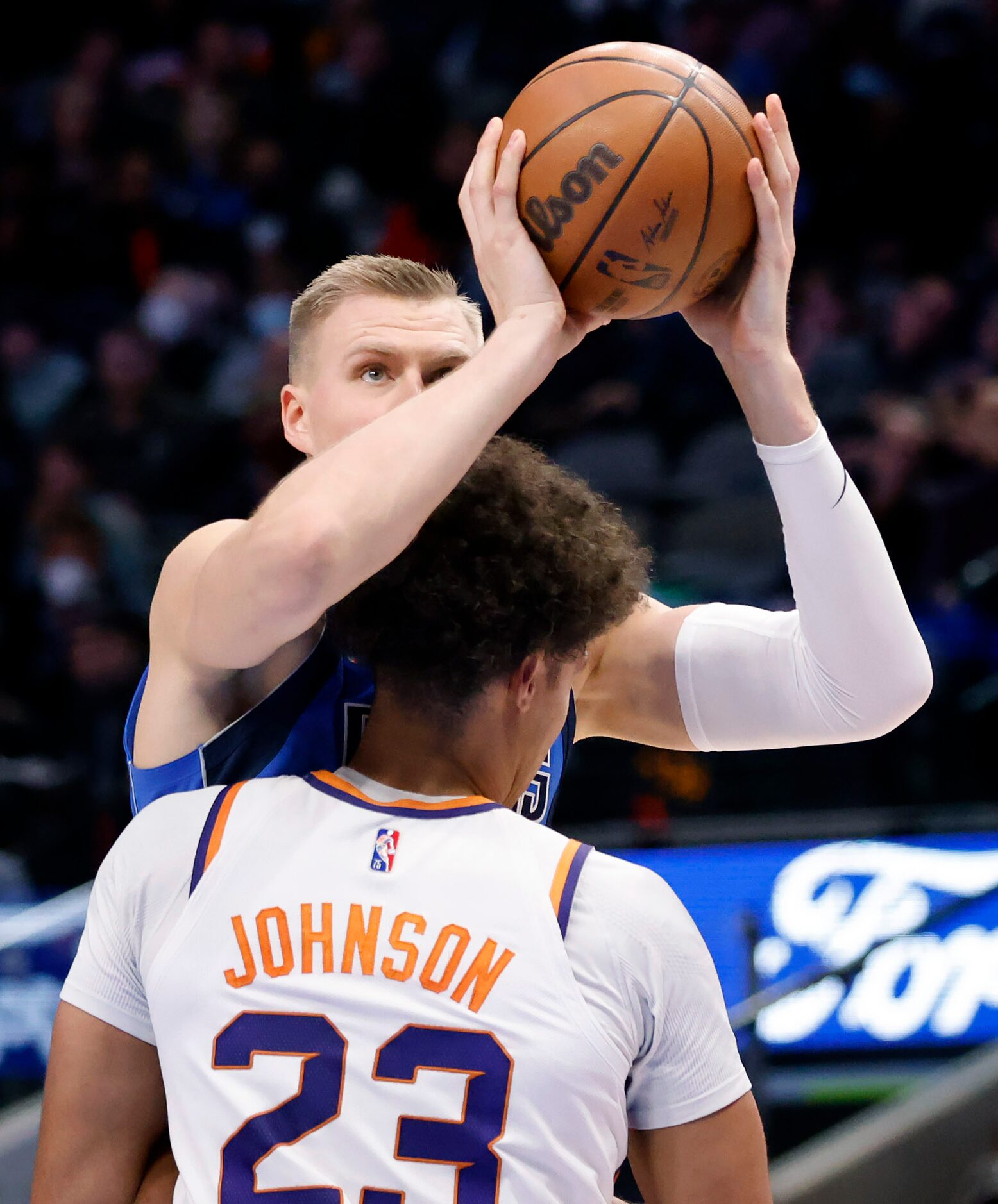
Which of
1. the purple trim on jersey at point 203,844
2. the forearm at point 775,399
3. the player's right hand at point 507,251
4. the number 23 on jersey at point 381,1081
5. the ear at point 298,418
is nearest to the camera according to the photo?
→ the number 23 on jersey at point 381,1081

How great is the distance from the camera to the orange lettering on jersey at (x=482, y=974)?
4.43 ft

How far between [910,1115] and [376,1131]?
331cm

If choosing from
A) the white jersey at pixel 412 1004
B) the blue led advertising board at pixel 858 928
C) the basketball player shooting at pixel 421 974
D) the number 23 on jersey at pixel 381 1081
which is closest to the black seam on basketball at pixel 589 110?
the basketball player shooting at pixel 421 974

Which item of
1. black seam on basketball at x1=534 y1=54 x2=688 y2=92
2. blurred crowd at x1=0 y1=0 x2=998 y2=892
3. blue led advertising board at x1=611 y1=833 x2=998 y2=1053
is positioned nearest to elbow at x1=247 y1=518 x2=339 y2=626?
black seam on basketball at x1=534 y1=54 x2=688 y2=92

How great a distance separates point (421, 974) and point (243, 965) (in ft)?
0.58

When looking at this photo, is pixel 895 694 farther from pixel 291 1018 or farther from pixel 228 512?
pixel 228 512

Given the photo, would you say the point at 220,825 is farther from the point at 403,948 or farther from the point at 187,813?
the point at 403,948

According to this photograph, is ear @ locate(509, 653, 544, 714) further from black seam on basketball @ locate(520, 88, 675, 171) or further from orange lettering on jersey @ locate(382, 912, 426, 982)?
black seam on basketball @ locate(520, 88, 675, 171)

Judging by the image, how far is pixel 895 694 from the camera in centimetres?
181

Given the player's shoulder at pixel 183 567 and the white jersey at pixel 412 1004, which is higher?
the player's shoulder at pixel 183 567

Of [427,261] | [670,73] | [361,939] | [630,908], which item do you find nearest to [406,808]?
[361,939]

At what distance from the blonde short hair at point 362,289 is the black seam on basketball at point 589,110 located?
13.4 inches

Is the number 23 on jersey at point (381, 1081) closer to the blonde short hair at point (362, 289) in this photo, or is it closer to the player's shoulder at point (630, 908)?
the player's shoulder at point (630, 908)
